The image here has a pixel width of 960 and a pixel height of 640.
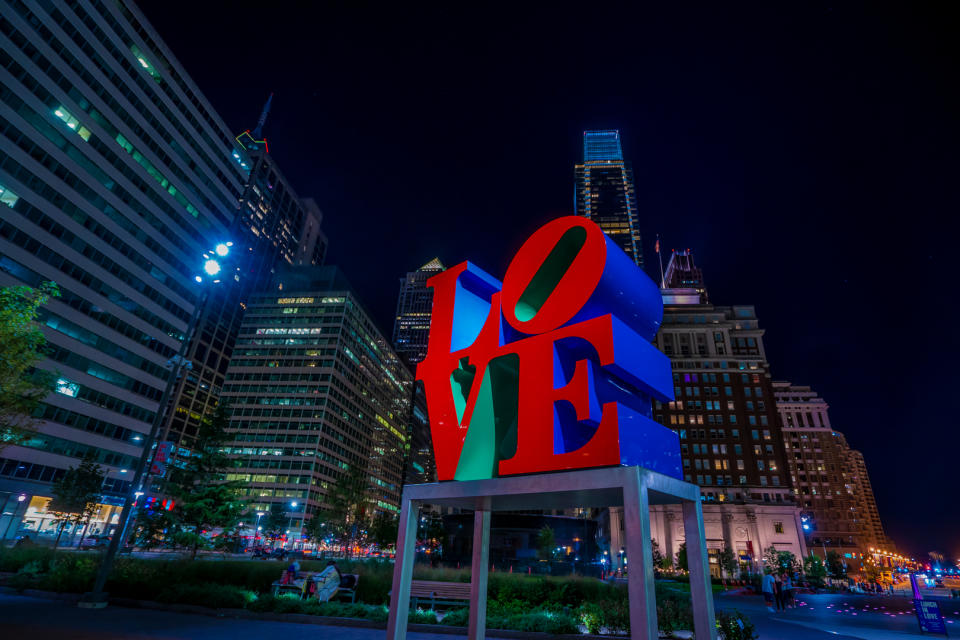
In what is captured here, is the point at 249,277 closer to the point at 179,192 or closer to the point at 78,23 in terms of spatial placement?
the point at 179,192

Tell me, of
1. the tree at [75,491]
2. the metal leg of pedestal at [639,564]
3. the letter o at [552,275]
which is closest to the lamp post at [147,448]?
the letter o at [552,275]

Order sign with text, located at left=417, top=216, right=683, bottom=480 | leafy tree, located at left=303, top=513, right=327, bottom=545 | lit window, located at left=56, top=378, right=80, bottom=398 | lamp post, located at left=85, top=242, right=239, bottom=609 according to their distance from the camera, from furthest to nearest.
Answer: leafy tree, located at left=303, top=513, right=327, bottom=545 → lit window, located at left=56, top=378, right=80, bottom=398 → lamp post, located at left=85, top=242, right=239, bottom=609 → sign with text, located at left=417, top=216, right=683, bottom=480

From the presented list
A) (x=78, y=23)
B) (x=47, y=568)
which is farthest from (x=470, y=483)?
(x=78, y=23)

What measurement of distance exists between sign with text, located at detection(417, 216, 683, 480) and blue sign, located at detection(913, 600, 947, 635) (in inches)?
755

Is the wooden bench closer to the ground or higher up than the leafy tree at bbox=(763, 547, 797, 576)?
closer to the ground

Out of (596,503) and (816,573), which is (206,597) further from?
(816,573)

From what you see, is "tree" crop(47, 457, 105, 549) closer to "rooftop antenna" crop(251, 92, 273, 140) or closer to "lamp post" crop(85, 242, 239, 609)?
"lamp post" crop(85, 242, 239, 609)

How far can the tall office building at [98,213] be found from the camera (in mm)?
54344

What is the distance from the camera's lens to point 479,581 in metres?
8.80

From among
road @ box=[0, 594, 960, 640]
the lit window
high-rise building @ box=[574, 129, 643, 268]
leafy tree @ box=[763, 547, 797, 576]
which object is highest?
high-rise building @ box=[574, 129, 643, 268]

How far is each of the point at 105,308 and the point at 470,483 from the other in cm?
7657

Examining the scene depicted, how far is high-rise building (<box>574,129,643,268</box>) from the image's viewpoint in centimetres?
16421

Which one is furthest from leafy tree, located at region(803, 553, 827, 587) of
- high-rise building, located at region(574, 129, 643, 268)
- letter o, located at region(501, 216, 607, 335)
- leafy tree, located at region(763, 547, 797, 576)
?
high-rise building, located at region(574, 129, 643, 268)

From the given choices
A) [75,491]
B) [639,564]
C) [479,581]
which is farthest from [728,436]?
[75,491]
